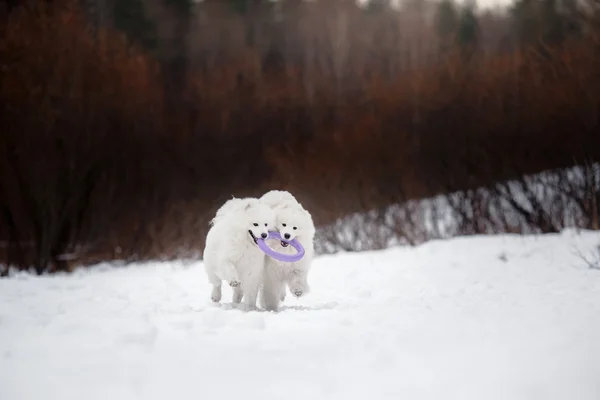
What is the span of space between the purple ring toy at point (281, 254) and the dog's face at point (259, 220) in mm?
78

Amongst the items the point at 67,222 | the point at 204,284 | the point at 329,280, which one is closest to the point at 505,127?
the point at 329,280

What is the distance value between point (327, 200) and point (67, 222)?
555 cm

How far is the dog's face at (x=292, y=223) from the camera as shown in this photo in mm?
7320

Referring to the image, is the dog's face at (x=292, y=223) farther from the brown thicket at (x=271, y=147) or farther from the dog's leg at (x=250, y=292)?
the brown thicket at (x=271, y=147)

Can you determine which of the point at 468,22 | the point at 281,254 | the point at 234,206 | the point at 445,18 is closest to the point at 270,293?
the point at 281,254

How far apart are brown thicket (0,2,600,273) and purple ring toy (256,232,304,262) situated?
7138 millimetres

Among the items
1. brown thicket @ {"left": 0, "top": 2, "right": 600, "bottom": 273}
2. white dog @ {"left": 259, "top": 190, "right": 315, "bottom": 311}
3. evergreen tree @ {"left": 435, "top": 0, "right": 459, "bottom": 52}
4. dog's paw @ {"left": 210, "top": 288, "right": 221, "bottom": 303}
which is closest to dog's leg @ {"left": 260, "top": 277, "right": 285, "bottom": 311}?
white dog @ {"left": 259, "top": 190, "right": 315, "bottom": 311}

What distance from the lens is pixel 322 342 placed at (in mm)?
5332

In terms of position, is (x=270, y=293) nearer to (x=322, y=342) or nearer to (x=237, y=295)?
(x=237, y=295)

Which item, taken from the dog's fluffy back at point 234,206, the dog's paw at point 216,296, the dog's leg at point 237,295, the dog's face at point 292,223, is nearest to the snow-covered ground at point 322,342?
the dog's paw at point 216,296

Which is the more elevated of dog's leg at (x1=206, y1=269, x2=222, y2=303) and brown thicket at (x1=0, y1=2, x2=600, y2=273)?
brown thicket at (x1=0, y1=2, x2=600, y2=273)

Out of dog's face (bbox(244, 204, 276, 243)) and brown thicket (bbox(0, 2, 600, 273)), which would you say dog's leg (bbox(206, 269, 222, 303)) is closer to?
dog's face (bbox(244, 204, 276, 243))

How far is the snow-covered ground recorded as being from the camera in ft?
13.5

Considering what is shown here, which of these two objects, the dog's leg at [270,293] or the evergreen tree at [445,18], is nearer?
the dog's leg at [270,293]
